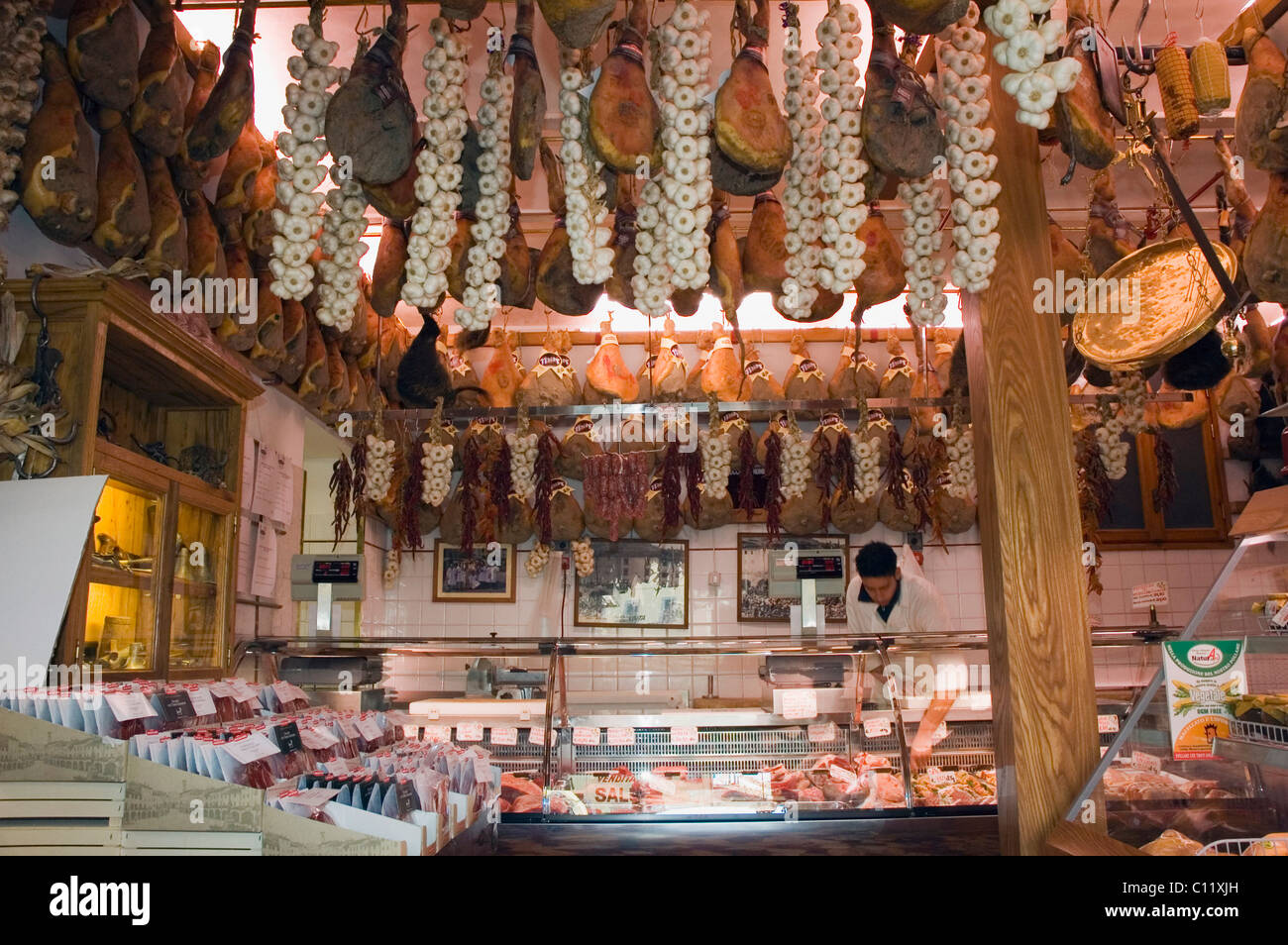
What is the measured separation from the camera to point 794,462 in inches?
270

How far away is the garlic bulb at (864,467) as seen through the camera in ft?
22.6

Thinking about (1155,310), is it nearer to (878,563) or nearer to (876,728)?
(876,728)

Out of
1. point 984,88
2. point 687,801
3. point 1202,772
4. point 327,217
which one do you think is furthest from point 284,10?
point 1202,772

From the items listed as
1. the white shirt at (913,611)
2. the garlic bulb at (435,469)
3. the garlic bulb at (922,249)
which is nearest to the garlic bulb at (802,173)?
the garlic bulb at (922,249)

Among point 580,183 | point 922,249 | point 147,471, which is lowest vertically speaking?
point 147,471

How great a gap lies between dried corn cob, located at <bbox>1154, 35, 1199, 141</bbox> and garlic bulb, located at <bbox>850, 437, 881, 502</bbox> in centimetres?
336

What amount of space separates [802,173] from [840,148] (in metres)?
0.26

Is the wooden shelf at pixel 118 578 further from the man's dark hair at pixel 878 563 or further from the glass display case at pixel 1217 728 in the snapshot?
the man's dark hair at pixel 878 563

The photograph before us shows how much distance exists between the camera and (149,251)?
4.27 m

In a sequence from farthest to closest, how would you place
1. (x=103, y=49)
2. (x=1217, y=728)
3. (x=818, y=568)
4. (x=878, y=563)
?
(x=878, y=563), (x=818, y=568), (x=103, y=49), (x=1217, y=728)

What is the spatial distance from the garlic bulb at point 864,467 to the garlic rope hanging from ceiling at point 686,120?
4081 mm

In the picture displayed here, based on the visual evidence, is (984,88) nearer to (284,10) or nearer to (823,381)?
(284,10)

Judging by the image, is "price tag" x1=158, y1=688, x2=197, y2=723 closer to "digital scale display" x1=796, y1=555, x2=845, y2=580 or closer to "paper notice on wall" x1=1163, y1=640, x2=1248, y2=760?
"paper notice on wall" x1=1163, y1=640, x2=1248, y2=760

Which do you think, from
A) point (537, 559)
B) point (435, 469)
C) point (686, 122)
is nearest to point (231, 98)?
point (686, 122)
